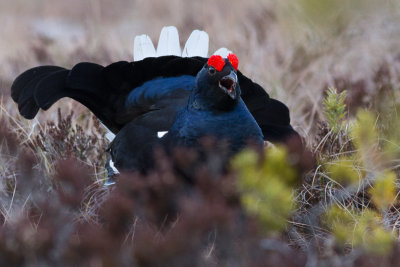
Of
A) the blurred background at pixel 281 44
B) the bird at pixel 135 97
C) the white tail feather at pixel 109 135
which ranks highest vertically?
the bird at pixel 135 97

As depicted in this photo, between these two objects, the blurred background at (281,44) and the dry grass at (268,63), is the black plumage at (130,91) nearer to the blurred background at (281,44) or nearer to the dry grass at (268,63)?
the dry grass at (268,63)

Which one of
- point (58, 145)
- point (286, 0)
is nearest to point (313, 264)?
point (58, 145)

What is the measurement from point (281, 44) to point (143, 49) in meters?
1.90

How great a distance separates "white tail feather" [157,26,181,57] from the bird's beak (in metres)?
1.08

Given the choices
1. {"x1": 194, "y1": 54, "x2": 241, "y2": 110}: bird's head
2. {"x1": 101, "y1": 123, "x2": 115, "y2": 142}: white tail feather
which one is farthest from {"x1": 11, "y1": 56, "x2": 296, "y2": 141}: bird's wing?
{"x1": 194, "y1": 54, "x2": 241, "y2": 110}: bird's head

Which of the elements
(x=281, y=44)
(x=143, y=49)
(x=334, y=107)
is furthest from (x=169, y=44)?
(x=281, y=44)

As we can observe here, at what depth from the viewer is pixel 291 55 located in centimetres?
478

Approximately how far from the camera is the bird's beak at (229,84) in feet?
7.84

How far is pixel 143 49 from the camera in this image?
138 inches

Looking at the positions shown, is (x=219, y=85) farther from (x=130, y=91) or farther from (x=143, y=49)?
(x=143, y=49)

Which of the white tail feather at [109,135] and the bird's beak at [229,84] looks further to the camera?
the white tail feather at [109,135]

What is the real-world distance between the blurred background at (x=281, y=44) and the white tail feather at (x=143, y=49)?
58 centimetres

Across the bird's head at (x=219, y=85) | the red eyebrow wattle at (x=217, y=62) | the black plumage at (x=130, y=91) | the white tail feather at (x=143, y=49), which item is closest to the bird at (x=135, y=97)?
the black plumage at (x=130, y=91)

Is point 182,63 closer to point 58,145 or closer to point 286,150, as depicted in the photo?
point 58,145
